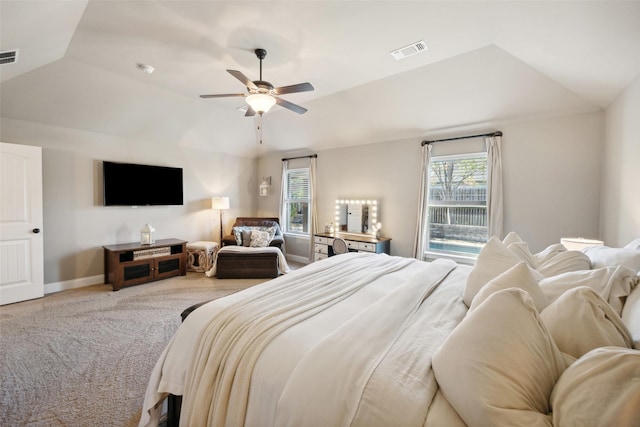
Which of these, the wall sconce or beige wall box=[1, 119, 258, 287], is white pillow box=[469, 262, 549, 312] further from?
the wall sconce

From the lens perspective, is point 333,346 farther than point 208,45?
No

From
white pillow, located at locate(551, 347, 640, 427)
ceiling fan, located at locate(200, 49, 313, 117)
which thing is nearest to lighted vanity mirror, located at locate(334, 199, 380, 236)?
ceiling fan, located at locate(200, 49, 313, 117)

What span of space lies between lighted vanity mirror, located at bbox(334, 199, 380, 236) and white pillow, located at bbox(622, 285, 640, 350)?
3645 millimetres

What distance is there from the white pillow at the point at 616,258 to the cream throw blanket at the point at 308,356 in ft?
3.42

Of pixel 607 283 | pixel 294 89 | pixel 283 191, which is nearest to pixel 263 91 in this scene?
pixel 294 89

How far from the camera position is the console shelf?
409cm

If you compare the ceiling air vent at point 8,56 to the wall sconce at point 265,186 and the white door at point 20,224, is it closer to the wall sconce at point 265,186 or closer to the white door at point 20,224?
the white door at point 20,224

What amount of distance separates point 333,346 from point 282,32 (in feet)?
8.97

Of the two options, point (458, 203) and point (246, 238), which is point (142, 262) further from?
point (458, 203)

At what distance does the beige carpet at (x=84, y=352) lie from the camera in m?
1.78

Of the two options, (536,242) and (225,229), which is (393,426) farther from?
(225,229)

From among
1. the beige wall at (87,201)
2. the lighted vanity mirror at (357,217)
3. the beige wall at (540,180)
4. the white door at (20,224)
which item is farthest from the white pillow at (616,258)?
the white door at (20,224)

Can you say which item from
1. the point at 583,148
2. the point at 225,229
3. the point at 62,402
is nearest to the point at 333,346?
the point at 62,402

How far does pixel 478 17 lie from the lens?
7.38 ft
